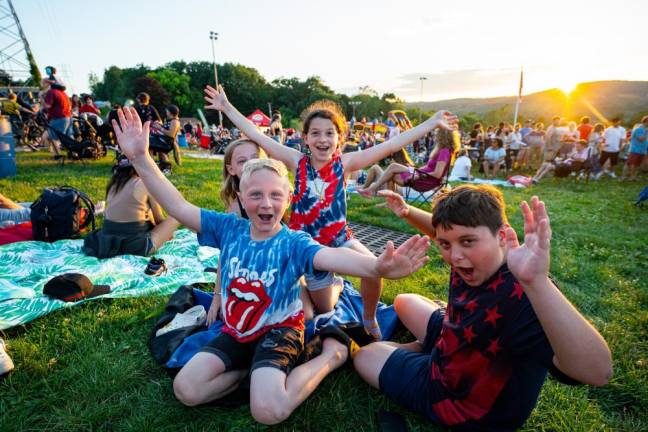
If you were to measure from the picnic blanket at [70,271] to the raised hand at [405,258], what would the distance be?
276cm

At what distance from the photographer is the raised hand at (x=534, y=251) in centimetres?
116

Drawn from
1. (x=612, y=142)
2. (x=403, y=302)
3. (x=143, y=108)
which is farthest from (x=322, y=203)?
(x=612, y=142)

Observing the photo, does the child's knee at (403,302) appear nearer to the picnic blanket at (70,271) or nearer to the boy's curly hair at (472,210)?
the boy's curly hair at (472,210)

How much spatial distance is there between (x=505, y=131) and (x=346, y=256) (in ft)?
54.9

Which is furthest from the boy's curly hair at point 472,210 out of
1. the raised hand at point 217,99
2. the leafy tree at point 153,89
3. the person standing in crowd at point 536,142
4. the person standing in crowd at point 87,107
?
the leafy tree at point 153,89

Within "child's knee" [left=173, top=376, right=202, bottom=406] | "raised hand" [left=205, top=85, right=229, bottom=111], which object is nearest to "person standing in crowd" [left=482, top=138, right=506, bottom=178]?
"raised hand" [left=205, top=85, right=229, bottom=111]

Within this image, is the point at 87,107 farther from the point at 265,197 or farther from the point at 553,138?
the point at 553,138

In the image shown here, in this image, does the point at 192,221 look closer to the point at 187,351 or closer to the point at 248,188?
the point at 248,188

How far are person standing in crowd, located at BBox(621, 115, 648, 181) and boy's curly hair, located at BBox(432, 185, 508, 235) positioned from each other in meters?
14.1

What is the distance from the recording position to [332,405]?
215cm

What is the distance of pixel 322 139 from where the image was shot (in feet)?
10.0

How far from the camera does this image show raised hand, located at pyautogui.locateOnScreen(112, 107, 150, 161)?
6.86ft

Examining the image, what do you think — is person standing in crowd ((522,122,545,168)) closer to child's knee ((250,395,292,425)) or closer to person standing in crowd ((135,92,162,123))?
person standing in crowd ((135,92,162,123))

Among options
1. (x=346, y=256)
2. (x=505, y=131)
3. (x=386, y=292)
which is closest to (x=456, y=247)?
(x=346, y=256)
